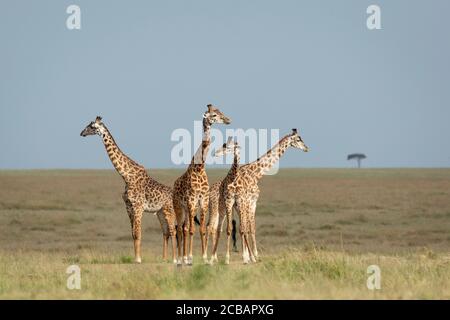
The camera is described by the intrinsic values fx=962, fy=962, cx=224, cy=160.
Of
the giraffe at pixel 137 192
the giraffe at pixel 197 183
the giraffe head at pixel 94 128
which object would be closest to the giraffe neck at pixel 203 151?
the giraffe at pixel 197 183

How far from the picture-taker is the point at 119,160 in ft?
60.0

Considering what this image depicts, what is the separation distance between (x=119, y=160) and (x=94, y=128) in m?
0.77

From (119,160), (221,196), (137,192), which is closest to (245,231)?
(221,196)

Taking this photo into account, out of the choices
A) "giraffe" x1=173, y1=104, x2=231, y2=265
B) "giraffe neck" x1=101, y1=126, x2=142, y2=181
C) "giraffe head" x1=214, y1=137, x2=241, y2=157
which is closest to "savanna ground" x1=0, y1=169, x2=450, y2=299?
"giraffe" x1=173, y1=104, x2=231, y2=265

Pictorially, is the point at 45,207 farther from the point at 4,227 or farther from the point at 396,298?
the point at 396,298

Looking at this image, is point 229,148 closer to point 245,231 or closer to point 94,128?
point 245,231

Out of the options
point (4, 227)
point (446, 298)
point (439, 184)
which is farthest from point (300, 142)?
point (439, 184)

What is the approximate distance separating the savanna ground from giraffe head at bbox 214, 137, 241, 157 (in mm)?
1934

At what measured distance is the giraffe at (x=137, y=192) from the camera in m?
17.9

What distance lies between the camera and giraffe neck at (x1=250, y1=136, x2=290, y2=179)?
1783 centimetres

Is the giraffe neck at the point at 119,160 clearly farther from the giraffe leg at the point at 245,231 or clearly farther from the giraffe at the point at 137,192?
the giraffe leg at the point at 245,231

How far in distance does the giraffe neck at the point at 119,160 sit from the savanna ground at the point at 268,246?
1.63 m

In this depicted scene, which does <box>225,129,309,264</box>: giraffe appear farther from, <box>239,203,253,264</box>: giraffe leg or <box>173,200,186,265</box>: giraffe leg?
<box>173,200,186,265</box>: giraffe leg

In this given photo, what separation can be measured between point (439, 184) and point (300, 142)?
141 ft
